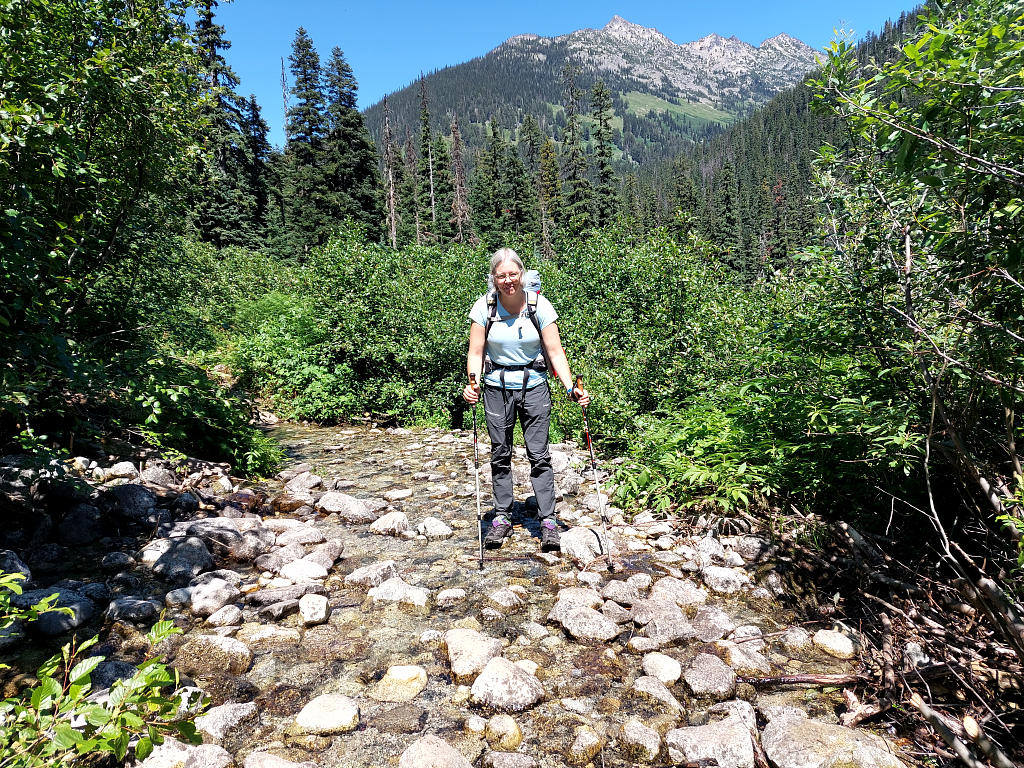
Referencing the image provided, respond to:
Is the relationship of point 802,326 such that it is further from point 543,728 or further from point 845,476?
point 543,728

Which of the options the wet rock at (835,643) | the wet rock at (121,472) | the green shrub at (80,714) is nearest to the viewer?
the green shrub at (80,714)

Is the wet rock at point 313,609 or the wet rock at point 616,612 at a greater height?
the wet rock at point 313,609

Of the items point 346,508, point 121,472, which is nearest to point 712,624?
point 346,508

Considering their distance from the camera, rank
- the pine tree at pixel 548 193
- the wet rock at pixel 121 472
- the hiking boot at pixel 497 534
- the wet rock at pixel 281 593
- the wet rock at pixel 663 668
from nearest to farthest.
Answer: the wet rock at pixel 663 668
the wet rock at pixel 281 593
the hiking boot at pixel 497 534
the wet rock at pixel 121 472
the pine tree at pixel 548 193

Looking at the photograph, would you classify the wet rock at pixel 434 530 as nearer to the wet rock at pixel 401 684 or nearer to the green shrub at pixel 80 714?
the wet rock at pixel 401 684

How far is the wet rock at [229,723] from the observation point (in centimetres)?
276

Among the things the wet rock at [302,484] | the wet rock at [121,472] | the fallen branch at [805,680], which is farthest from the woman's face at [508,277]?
the wet rock at [121,472]

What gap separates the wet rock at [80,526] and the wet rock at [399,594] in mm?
2725

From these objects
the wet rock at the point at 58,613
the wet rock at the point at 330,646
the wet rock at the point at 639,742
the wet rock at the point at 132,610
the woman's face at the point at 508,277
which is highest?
the woman's face at the point at 508,277

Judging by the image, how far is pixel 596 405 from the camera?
792cm

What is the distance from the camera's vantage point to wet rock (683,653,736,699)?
10.5 ft

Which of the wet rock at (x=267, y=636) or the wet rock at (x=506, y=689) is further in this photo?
the wet rock at (x=267, y=636)

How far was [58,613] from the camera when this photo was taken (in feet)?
11.3

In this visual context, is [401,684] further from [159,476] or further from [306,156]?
[306,156]
